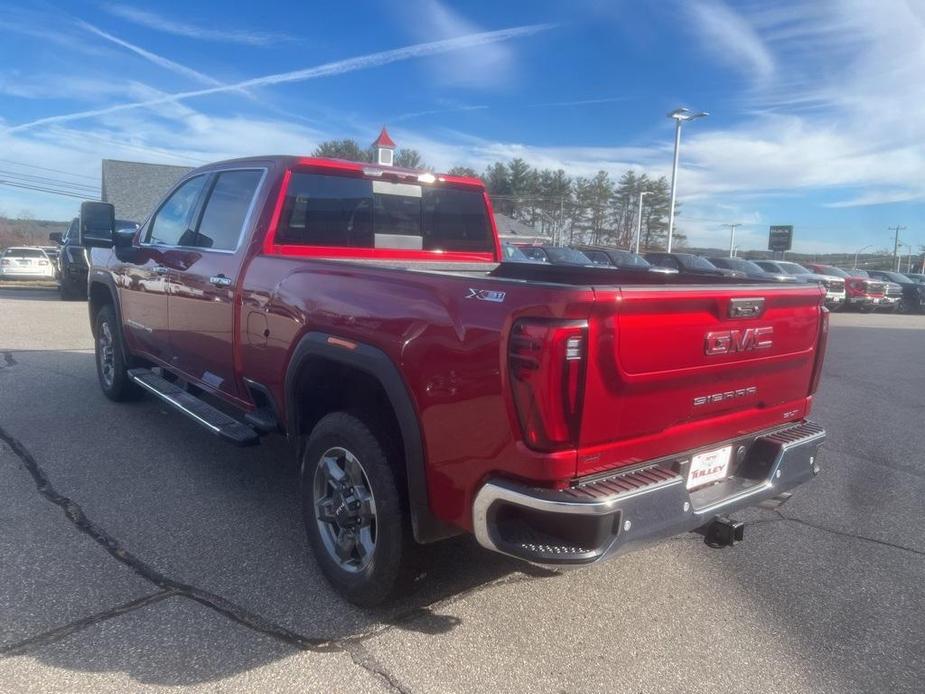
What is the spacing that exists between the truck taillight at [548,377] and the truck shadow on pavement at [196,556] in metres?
1.05

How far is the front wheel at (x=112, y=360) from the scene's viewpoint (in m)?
6.34

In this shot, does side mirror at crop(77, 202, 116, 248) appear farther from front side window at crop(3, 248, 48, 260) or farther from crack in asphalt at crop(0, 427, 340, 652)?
front side window at crop(3, 248, 48, 260)

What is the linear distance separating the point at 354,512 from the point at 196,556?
1.02m

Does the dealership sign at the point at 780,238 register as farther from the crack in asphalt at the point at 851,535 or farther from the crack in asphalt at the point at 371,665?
the crack in asphalt at the point at 371,665

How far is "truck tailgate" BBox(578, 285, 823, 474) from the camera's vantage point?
2.50 meters

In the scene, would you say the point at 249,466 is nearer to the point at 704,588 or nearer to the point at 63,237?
the point at 704,588

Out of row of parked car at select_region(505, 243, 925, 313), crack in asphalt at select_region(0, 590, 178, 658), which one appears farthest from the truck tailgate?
row of parked car at select_region(505, 243, 925, 313)

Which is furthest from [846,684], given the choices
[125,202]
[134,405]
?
[125,202]

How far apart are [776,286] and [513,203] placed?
60.0 meters

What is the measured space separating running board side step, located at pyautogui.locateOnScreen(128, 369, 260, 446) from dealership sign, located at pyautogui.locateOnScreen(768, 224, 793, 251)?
153ft

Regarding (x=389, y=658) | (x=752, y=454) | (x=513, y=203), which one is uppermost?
(x=513, y=203)

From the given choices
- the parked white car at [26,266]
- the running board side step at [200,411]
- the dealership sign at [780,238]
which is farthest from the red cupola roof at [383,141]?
the dealership sign at [780,238]

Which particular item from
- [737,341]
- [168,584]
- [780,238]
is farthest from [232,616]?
[780,238]

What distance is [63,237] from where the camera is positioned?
18.9 m
